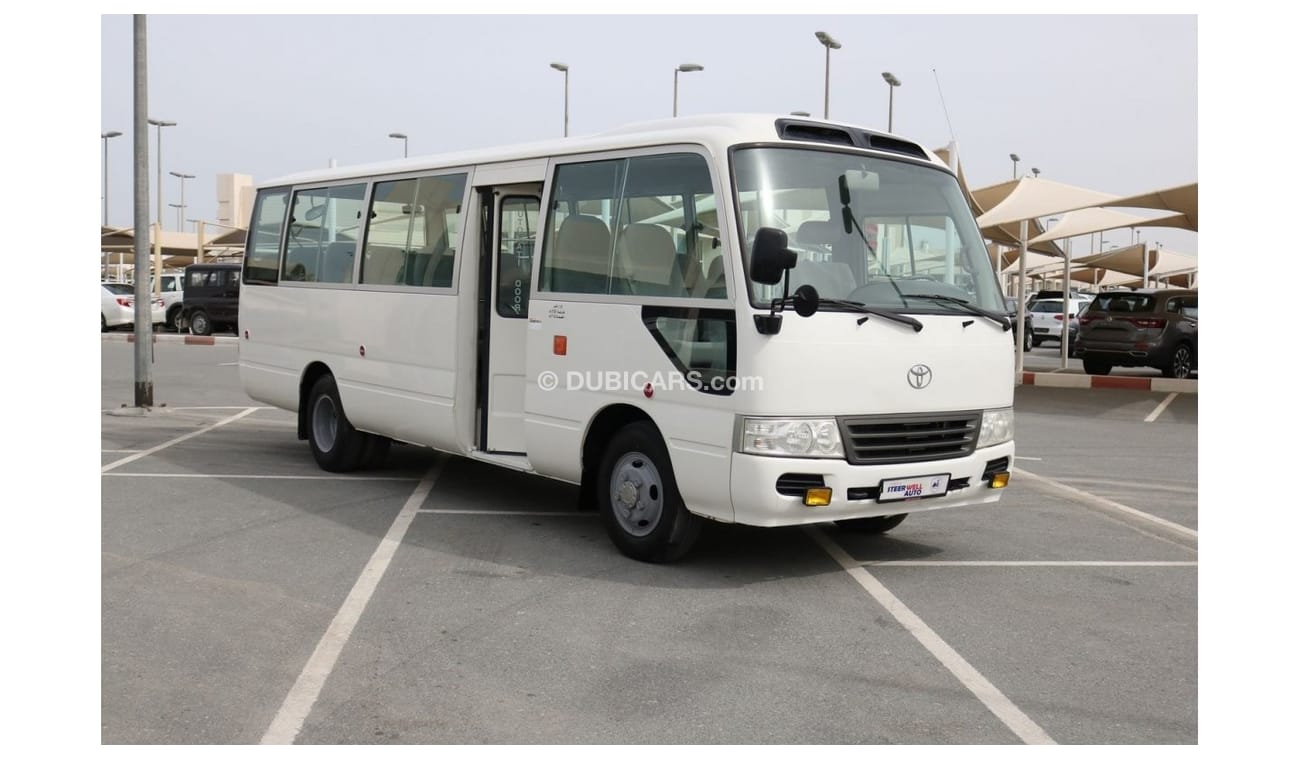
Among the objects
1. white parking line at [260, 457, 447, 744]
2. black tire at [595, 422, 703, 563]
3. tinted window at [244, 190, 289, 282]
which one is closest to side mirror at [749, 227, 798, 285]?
black tire at [595, 422, 703, 563]

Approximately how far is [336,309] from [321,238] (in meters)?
0.80

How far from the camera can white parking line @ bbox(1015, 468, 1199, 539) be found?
29.2ft

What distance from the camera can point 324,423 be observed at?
35.1 ft

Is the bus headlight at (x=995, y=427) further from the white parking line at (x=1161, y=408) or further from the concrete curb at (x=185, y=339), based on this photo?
the concrete curb at (x=185, y=339)

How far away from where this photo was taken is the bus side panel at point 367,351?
9008 mm

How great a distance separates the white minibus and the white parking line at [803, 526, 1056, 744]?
375mm

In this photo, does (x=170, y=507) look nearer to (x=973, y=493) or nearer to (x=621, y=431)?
(x=621, y=431)

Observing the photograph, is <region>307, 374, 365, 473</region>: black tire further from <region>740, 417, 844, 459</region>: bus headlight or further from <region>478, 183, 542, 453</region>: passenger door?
<region>740, 417, 844, 459</region>: bus headlight

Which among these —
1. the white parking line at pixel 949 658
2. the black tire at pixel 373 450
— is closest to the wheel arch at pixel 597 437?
the white parking line at pixel 949 658

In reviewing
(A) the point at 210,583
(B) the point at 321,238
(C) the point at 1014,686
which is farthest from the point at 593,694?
(B) the point at 321,238

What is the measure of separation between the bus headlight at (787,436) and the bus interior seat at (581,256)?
5.02 feet

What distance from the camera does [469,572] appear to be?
23.0 feet

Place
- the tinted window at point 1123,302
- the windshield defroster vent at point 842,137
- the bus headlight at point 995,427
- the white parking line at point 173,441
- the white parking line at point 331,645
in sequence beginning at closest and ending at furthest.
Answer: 1. the white parking line at point 331,645
2. the windshield defroster vent at point 842,137
3. the bus headlight at point 995,427
4. the white parking line at point 173,441
5. the tinted window at point 1123,302

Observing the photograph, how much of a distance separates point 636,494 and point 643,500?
0.06m
